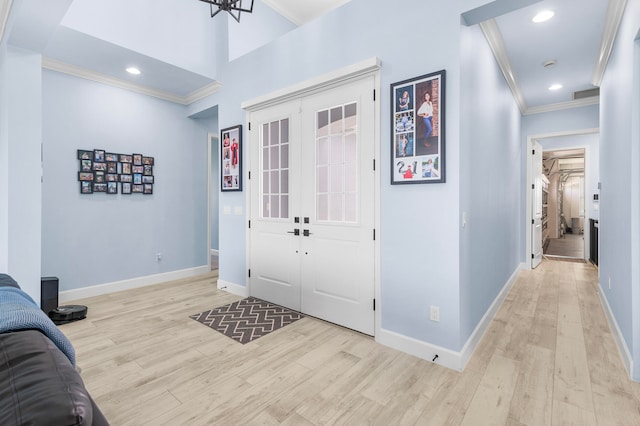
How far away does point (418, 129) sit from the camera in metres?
2.43

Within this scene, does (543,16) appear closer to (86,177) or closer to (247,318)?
(247,318)

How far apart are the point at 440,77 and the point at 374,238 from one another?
1.36m

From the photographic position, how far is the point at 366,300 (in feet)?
9.28

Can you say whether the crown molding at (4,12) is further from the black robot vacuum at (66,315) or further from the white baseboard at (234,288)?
the white baseboard at (234,288)

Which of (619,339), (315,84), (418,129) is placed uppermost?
(315,84)

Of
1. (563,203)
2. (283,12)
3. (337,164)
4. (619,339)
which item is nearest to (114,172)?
(337,164)

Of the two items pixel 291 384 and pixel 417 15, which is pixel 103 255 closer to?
pixel 291 384

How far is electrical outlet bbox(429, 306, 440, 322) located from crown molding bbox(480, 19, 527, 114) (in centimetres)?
253

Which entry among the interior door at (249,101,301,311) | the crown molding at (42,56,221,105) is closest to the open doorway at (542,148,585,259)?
the interior door at (249,101,301,311)

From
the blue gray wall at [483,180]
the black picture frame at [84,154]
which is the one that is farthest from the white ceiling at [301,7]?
the black picture frame at [84,154]

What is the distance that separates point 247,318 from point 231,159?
206cm

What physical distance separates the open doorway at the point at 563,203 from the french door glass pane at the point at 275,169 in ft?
21.0

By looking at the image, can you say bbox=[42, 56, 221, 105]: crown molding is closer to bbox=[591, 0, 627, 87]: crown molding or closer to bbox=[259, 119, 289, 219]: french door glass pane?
bbox=[259, 119, 289, 219]: french door glass pane

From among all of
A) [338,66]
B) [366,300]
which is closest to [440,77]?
[338,66]
